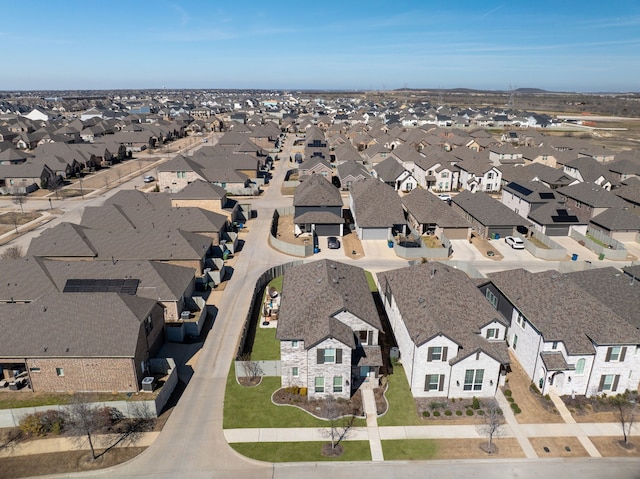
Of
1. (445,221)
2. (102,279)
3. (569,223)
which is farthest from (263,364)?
(569,223)

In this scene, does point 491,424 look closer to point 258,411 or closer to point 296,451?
point 296,451

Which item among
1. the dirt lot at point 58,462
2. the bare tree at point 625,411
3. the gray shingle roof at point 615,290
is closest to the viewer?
the dirt lot at point 58,462

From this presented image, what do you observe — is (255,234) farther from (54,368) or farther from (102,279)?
(54,368)

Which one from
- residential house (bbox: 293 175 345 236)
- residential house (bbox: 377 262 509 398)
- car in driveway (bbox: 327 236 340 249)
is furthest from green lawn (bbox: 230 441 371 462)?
residential house (bbox: 293 175 345 236)

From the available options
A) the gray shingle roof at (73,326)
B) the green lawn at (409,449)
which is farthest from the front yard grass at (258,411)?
the gray shingle roof at (73,326)

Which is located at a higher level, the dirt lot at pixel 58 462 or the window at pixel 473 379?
the window at pixel 473 379

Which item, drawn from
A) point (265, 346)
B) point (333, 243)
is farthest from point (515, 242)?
A: point (265, 346)

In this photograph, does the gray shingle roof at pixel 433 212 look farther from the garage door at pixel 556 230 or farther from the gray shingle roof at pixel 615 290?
the gray shingle roof at pixel 615 290
